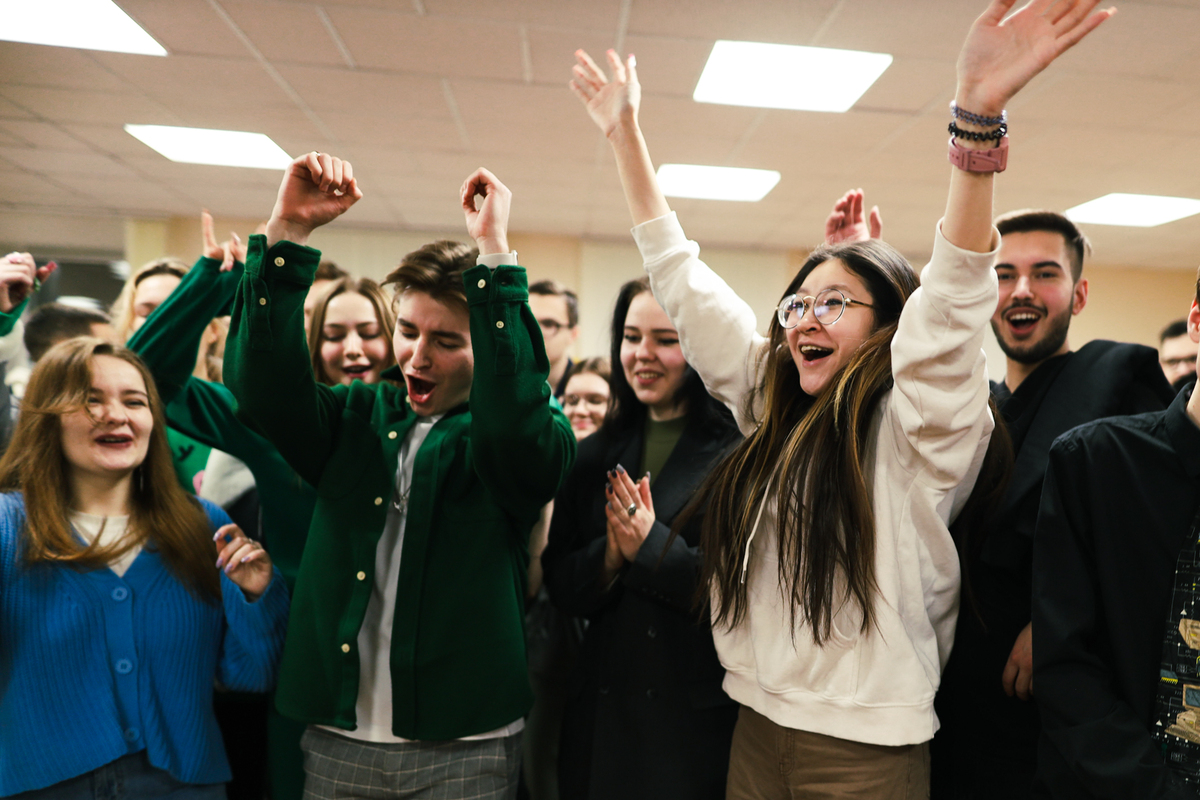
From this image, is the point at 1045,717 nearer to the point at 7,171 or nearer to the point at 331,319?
the point at 331,319

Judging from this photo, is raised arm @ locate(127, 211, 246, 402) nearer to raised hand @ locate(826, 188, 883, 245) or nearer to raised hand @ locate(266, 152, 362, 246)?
raised hand @ locate(266, 152, 362, 246)

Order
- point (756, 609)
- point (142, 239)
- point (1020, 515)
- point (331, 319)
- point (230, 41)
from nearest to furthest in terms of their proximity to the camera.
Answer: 1. point (756, 609)
2. point (1020, 515)
3. point (331, 319)
4. point (230, 41)
5. point (142, 239)

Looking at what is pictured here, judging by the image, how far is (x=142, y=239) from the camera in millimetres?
7625

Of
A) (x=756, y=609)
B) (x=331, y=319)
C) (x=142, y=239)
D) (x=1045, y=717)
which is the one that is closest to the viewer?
(x=1045, y=717)

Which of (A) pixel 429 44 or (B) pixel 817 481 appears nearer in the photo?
(B) pixel 817 481

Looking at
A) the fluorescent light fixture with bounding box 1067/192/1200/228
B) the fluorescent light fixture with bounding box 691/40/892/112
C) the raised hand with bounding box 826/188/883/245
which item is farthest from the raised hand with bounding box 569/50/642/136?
the fluorescent light fixture with bounding box 1067/192/1200/228

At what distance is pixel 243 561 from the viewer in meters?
1.47

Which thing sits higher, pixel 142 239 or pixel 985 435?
pixel 142 239

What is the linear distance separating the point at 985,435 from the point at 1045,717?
0.44 m

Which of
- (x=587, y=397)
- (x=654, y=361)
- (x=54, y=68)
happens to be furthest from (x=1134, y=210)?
(x=54, y=68)

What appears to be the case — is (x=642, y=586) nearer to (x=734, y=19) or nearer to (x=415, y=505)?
(x=415, y=505)

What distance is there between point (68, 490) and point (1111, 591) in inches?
74.7

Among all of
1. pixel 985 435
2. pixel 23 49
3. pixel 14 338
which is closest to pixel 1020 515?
pixel 985 435

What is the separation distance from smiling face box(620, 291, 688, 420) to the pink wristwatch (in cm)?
88
